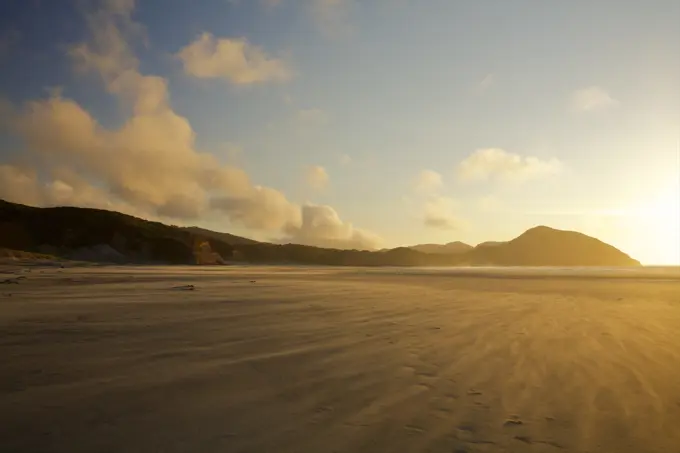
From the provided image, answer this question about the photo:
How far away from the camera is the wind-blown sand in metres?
4.19

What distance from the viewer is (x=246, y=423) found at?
4.41 metres

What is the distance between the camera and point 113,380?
5.55m

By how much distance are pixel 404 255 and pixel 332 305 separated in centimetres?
14818

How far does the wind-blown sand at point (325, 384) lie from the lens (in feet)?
13.8

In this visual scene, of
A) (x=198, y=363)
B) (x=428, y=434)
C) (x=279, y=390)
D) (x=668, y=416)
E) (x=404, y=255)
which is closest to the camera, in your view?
(x=428, y=434)

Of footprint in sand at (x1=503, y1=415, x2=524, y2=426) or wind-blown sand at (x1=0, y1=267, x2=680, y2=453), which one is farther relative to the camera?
footprint in sand at (x1=503, y1=415, x2=524, y2=426)

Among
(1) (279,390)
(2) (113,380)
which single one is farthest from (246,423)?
(2) (113,380)

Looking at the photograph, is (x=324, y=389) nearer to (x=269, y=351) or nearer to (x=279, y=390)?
(x=279, y=390)

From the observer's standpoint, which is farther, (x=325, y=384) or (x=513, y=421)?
(x=325, y=384)

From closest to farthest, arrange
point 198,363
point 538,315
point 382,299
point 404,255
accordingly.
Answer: point 198,363, point 538,315, point 382,299, point 404,255

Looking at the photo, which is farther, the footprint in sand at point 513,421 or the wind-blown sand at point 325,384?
the footprint in sand at point 513,421

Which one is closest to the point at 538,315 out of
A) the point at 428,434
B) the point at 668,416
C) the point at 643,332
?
the point at 643,332

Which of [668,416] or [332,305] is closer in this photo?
[668,416]

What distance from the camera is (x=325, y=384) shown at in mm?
5816
